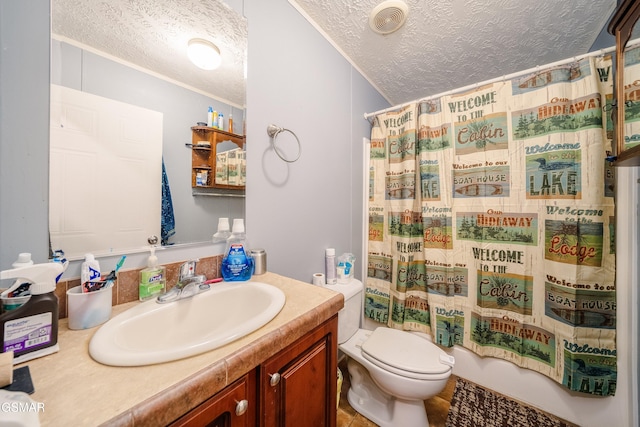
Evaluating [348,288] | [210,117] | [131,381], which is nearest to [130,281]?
[131,381]

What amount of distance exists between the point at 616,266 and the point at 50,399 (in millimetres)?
1965

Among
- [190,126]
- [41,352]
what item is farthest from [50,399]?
[190,126]

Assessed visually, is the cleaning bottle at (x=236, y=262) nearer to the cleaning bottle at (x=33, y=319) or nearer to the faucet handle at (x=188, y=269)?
the faucet handle at (x=188, y=269)

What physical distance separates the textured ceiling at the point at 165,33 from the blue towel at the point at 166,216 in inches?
15.2

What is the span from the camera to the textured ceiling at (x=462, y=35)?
117 cm

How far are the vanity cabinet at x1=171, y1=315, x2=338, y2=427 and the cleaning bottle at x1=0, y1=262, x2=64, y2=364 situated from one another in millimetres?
350

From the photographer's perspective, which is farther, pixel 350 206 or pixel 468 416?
pixel 350 206

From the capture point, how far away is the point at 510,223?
1287 millimetres

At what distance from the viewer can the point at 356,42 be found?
1.43 meters

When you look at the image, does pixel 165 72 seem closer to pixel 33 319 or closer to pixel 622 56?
pixel 33 319

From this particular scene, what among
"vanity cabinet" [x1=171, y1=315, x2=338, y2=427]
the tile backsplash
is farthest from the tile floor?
the tile backsplash

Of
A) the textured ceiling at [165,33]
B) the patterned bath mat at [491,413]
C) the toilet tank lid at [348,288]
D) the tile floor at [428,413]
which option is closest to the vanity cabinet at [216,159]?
the textured ceiling at [165,33]

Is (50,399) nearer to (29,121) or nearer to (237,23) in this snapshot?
(29,121)

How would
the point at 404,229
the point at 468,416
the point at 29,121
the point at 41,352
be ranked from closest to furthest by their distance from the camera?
the point at 41,352 → the point at 29,121 → the point at 468,416 → the point at 404,229
